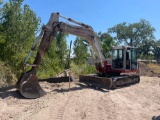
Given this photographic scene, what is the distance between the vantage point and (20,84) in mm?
7969

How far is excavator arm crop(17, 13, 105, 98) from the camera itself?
8.07 metres

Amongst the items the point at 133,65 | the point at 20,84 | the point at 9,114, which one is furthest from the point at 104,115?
the point at 133,65

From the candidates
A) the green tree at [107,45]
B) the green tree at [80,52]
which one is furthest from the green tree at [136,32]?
the green tree at [80,52]

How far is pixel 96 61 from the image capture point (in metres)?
11.5

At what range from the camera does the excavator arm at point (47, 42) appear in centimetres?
807

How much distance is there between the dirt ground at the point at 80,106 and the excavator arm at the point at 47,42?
385 millimetres

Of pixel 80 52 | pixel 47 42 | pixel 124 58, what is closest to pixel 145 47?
pixel 80 52

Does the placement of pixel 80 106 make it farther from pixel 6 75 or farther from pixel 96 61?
pixel 6 75

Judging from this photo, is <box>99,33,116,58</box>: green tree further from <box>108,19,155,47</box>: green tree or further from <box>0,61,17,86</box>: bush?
<box>108,19,155,47</box>: green tree

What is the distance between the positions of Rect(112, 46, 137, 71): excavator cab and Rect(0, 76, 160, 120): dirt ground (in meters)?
2.46

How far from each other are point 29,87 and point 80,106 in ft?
7.28

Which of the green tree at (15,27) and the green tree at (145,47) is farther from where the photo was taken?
the green tree at (145,47)

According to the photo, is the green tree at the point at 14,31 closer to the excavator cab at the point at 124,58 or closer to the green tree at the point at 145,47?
the excavator cab at the point at 124,58

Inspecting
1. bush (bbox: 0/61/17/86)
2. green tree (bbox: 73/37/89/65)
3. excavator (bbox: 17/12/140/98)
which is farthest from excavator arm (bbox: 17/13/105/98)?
green tree (bbox: 73/37/89/65)
